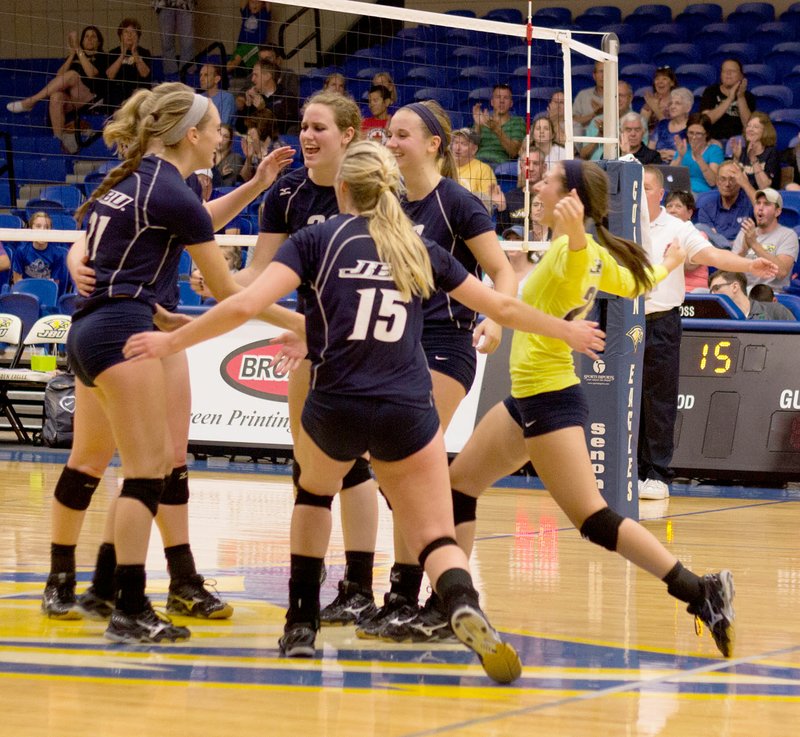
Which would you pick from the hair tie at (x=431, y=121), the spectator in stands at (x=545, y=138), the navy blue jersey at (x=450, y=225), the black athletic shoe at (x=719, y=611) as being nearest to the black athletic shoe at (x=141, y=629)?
the navy blue jersey at (x=450, y=225)

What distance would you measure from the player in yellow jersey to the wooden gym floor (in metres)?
0.26

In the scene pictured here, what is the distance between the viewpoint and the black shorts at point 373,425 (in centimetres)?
402

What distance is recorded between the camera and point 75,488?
4.96m

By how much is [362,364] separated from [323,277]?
0.28m

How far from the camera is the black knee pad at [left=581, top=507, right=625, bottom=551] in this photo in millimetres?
4590

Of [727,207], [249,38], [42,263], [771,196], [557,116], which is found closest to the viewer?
[771,196]

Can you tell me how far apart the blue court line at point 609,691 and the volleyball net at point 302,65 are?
10261mm

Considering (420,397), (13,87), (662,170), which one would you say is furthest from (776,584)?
(13,87)

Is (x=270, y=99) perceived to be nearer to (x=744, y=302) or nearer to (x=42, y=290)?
(x=42, y=290)

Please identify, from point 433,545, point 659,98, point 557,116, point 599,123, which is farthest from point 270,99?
point 433,545

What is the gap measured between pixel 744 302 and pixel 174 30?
30.3 ft

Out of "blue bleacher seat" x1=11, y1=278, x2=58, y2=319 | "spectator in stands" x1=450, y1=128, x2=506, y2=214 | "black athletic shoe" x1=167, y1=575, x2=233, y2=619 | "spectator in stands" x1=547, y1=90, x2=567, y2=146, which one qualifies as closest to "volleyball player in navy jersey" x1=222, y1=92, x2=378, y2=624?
"black athletic shoe" x1=167, y1=575, x2=233, y2=619

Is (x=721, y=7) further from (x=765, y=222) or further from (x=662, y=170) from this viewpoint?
(x=662, y=170)

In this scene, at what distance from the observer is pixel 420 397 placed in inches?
161
